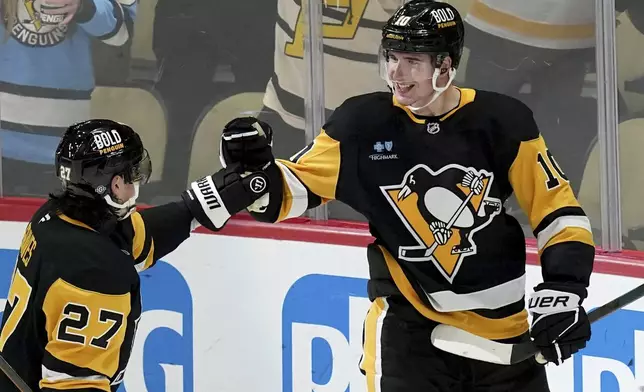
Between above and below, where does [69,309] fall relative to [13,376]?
above

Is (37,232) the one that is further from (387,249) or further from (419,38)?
(419,38)

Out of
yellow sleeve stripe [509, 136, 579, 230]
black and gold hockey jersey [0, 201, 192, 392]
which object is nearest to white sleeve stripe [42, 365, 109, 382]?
black and gold hockey jersey [0, 201, 192, 392]

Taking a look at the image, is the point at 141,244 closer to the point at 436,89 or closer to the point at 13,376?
the point at 13,376

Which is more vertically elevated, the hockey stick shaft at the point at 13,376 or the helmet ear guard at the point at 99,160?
the helmet ear guard at the point at 99,160

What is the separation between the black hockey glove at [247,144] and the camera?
2.23m

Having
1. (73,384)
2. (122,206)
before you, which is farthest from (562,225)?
(73,384)

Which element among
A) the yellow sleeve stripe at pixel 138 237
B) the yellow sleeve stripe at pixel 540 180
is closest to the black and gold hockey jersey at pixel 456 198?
the yellow sleeve stripe at pixel 540 180

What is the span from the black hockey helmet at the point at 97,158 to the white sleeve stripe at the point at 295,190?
29 cm

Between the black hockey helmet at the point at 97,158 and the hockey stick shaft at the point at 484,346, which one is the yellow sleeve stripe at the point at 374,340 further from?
the black hockey helmet at the point at 97,158

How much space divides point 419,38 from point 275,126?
121cm

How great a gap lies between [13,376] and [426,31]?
1.01 m

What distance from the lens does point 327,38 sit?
3.13m

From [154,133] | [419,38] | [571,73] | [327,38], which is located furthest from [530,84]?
[154,133]

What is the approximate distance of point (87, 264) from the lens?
6.93 ft
